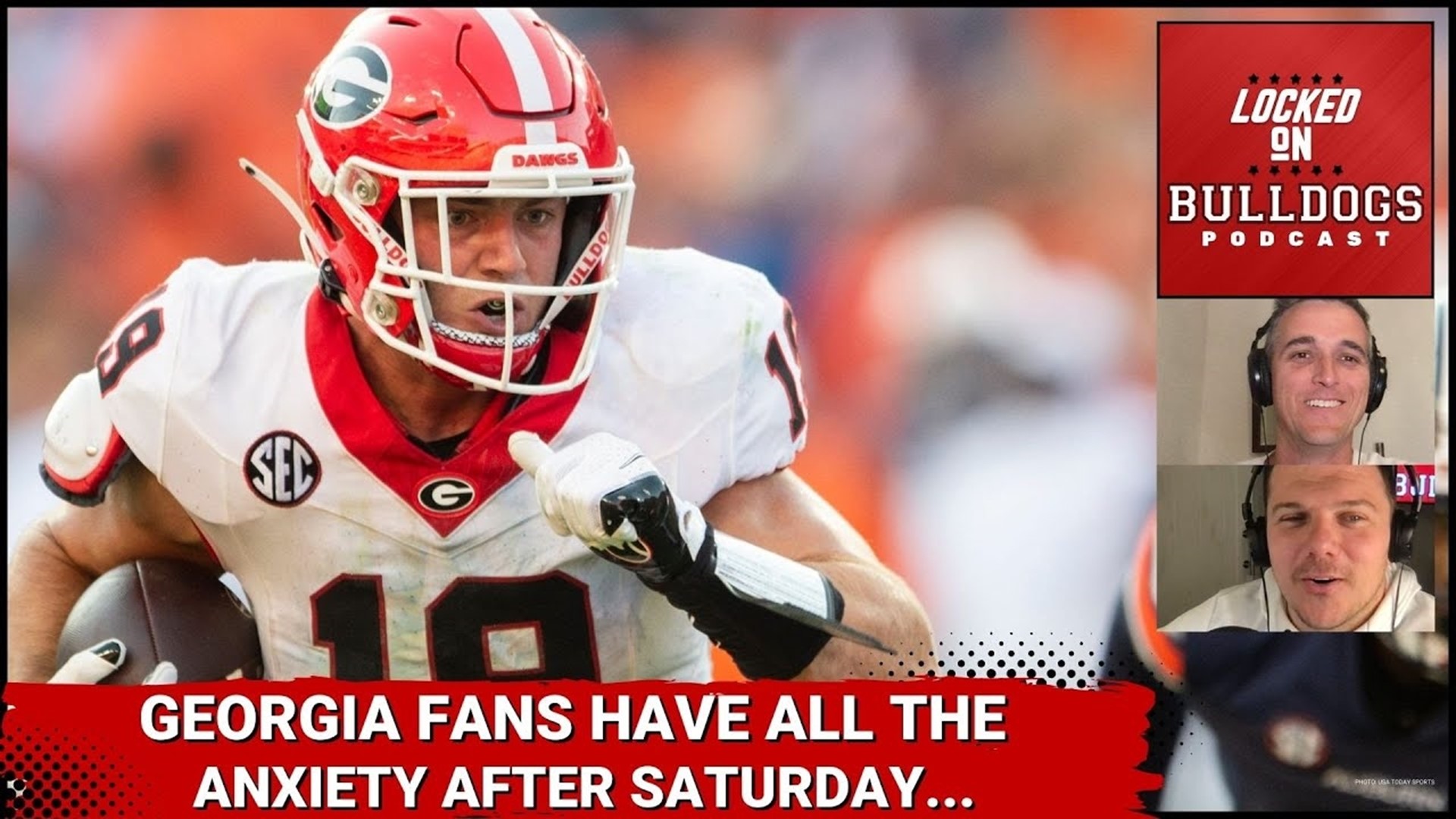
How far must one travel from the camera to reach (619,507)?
2.62 metres

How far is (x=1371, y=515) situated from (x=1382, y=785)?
1.93ft

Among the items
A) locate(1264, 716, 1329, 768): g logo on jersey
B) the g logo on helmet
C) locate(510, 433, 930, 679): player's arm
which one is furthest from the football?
locate(1264, 716, 1329, 768): g logo on jersey

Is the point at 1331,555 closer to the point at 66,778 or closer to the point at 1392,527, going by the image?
the point at 1392,527

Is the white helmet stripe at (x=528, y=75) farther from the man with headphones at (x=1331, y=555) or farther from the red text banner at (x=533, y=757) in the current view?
the man with headphones at (x=1331, y=555)

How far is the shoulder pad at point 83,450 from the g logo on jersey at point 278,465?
0.23 m

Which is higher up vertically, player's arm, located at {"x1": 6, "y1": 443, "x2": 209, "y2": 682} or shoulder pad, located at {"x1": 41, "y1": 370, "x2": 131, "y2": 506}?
shoulder pad, located at {"x1": 41, "y1": 370, "x2": 131, "y2": 506}

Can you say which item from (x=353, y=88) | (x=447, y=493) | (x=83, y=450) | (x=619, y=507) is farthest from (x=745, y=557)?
(x=83, y=450)

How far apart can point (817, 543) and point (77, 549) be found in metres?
1.26

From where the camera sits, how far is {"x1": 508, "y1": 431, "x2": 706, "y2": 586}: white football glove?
2.63 meters

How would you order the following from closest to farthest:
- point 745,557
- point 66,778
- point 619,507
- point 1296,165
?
point 619,507, point 745,557, point 66,778, point 1296,165

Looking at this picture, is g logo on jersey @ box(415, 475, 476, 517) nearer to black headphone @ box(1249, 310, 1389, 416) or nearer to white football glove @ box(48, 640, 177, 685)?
white football glove @ box(48, 640, 177, 685)

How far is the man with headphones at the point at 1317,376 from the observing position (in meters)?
3.84

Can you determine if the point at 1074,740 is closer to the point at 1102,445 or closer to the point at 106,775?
the point at 1102,445

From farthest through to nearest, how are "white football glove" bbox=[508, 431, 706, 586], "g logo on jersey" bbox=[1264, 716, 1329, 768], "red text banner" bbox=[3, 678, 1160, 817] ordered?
1. "g logo on jersey" bbox=[1264, 716, 1329, 768]
2. "red text banner" bbox=[3, 678, 1160, 817]
3. "white football glove" bbox=[508, 431, 706, 586]
